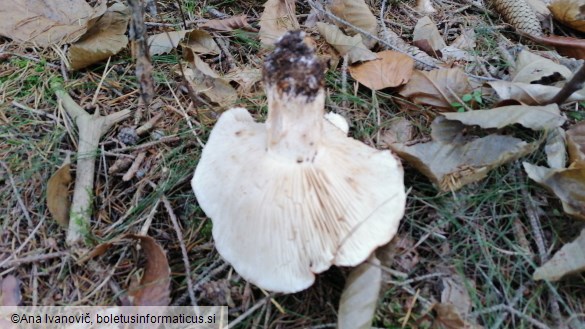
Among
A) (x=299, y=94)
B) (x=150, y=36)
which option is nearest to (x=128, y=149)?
(x=150, y=36)

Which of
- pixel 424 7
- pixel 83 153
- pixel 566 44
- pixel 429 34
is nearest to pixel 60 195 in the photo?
pixel 83 153

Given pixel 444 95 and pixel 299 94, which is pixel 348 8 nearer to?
pixel 444 95

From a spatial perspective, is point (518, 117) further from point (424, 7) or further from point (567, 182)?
point (424, 7)

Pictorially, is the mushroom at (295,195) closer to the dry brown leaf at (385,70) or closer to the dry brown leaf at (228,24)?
the dry brown leaf at (385,70)

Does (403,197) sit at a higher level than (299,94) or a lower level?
lower

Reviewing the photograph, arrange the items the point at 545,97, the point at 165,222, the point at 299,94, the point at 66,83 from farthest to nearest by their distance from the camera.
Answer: the point at 66,83, the point at 545,97, the point at 165,222, the point at 299,94

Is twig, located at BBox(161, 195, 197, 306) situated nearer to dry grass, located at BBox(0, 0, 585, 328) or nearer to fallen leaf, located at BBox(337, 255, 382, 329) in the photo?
dry grass, located at BBox(0, 0, 585, 328)
